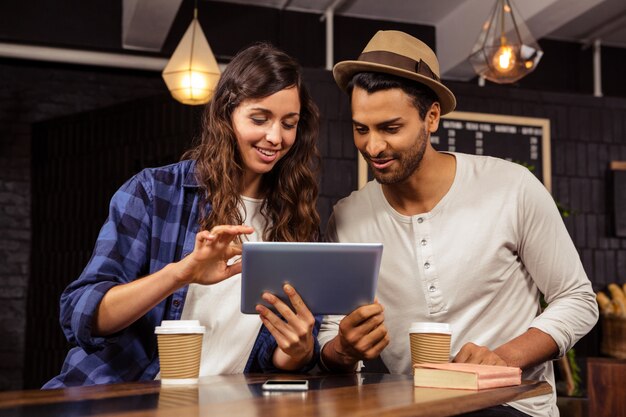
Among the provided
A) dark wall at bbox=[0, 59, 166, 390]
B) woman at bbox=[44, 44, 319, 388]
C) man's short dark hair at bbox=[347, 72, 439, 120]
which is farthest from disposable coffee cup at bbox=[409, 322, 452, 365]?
dark wall at bbox=[0, 59, 166, 390]

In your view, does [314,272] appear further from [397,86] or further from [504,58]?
[504,58]

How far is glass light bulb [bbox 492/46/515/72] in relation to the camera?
490 centimetres

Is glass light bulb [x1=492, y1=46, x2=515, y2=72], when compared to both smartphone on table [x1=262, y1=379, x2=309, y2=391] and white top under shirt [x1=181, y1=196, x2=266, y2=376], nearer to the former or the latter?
white top under shirt [x1=181, y1=196, x2=266, y2=376]

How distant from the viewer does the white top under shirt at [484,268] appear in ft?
7.46

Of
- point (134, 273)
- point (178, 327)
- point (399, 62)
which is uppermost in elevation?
point (399, 62)

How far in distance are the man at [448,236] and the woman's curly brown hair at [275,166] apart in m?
0.18

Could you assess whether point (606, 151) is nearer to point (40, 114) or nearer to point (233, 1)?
point (233, 1)

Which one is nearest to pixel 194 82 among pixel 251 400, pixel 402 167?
pixel 402 167

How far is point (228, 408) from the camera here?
132 cm

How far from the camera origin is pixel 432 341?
Answer: 6.21 ft

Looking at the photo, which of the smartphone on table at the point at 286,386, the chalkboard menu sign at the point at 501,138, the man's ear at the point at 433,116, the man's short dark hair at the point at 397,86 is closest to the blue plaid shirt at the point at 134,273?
the smartphone on table at the point at 286,386

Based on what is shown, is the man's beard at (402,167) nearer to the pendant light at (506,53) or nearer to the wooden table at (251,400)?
the wooden table at (251,400)

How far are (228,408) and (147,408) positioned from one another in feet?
0.44

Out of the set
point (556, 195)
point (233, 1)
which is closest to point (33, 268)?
point (233, 1)
